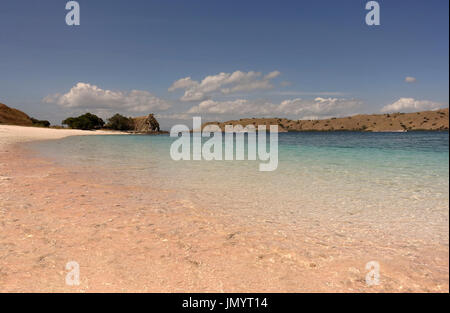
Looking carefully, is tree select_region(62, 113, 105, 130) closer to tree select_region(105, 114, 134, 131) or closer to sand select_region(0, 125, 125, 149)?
tree select_region(105, 114, 134, 131)

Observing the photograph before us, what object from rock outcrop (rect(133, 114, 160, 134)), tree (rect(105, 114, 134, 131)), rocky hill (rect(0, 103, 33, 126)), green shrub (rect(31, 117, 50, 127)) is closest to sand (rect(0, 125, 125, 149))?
green shrub (rect(31, 117, 50, 127))

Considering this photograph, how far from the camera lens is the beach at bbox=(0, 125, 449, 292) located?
12.4 ft

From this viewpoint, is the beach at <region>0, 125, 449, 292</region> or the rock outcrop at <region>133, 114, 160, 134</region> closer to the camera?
the beach at <region>0, 125, 449, 292</region>

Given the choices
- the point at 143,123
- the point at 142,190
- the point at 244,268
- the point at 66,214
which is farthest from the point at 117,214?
the point at 143,123

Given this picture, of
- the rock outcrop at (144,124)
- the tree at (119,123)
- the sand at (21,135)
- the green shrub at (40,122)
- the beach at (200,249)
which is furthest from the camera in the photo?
the rock outcrop at (144,124)

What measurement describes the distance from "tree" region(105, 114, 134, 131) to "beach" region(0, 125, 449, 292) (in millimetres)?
175441

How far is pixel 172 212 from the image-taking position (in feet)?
23.6

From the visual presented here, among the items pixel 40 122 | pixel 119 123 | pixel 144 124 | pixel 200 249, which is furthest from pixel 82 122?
pixel 200 249

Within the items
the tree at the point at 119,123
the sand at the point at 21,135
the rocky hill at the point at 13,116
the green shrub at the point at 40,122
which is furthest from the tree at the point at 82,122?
the sand at the point at 21,135

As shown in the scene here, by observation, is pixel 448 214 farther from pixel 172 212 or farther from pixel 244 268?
pixel 172 212

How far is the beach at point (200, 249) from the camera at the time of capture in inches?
148

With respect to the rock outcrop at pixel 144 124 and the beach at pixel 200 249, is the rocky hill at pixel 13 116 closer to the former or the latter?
the rock outcrop at pixel 144 124

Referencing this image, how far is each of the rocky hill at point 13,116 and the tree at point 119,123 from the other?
4370 centimetres
